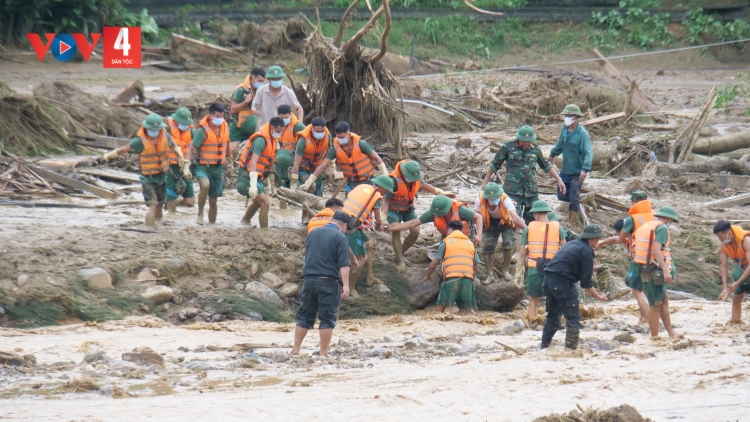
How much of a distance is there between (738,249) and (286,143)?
6.00 metres

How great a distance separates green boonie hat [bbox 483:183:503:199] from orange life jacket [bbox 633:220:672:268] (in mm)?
2301

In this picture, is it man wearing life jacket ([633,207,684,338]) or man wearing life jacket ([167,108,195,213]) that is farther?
man wearing life jacket ([167,108,195,213])

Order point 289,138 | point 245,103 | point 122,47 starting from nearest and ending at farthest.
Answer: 1. point 289,138
2. point 245,103
3. point 122,47

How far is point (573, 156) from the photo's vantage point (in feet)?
45.1

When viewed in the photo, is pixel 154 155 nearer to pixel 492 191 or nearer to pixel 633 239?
pixel 492 191

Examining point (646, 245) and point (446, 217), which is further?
→ point (446, 217)

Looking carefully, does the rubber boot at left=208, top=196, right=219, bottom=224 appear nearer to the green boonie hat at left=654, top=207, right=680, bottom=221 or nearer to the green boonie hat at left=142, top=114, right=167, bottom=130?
the green boonie hat at left=142, top=114, right=167, bottom=130

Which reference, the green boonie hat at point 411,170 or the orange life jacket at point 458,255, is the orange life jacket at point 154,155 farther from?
the orange life jacket at point 458,255

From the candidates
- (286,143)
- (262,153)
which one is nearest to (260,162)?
(262,153)

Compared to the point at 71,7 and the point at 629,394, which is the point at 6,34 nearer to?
the point at 71,7

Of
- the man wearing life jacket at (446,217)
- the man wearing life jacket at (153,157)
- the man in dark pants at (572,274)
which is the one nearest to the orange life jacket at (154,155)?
the man wearing life jacket at (153,157)

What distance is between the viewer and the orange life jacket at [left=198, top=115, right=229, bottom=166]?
1297 cm

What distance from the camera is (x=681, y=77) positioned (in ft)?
94.0

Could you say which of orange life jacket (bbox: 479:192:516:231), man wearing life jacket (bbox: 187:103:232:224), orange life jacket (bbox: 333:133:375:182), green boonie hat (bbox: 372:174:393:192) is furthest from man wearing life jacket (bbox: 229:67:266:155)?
orange life jacket (bbox: 479:192:516:231)
